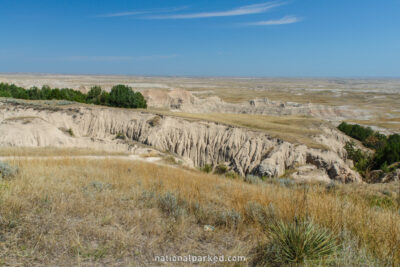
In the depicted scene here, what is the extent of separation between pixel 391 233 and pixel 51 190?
6458 mm

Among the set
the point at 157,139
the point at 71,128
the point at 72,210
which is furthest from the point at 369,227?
the point at 71,128

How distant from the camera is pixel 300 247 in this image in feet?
12.1

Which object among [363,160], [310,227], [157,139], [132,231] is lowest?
[363,160]

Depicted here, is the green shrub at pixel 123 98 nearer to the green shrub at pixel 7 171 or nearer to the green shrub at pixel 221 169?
the green shrub at pixel 221 169

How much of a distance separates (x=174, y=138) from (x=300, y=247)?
3075 cm

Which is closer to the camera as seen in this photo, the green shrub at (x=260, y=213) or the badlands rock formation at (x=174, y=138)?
the green shrub at (x=260, y=213)

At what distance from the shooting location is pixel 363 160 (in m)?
31.8

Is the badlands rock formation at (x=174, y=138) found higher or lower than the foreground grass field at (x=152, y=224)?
lower

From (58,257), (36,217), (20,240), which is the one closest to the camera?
(58,257)

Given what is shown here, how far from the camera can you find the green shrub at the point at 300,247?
144 inches

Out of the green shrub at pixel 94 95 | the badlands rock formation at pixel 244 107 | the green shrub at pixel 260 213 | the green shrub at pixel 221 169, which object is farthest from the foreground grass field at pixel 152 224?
the badlands rock formation at pixel 244 107

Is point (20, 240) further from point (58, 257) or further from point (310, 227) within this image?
point (310, 227)

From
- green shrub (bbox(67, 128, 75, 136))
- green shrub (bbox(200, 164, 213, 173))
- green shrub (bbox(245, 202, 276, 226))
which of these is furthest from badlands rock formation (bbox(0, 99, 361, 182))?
green shrub (bbox(245, 202, 276, 226))

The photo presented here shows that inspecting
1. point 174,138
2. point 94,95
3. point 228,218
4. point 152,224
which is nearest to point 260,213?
point 228,218
